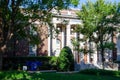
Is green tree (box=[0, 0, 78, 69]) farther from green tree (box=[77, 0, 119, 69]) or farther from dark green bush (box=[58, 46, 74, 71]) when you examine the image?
dark green bush (box=[58, 46, 74, 71])

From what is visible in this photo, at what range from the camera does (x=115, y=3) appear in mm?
34375

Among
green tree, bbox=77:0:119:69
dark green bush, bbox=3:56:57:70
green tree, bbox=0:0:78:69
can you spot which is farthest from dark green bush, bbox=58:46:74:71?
green tree, bbox=0:0:78:69

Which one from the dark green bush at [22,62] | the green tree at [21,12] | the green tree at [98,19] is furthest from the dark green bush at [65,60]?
the green tree at [21,12]

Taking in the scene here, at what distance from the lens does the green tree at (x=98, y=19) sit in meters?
33.6

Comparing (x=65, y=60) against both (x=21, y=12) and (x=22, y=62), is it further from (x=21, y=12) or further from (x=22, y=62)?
(x=21, y=12)

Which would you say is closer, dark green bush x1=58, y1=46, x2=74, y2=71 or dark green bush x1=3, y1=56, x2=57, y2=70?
dark green bush x1=58, y1=46, x2=74, y2=71

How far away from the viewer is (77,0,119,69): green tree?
110 feet

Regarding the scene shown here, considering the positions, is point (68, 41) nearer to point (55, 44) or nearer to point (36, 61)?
point (55, 44)

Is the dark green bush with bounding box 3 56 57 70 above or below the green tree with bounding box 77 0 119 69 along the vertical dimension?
below

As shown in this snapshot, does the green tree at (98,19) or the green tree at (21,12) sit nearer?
the green tree at (21,12)

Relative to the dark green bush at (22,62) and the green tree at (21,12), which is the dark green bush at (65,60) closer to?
the dark green bush at (22,62)

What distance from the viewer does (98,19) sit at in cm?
3378

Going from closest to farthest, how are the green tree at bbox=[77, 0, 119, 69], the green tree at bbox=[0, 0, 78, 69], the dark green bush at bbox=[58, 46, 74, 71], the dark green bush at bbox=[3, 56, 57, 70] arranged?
the green tree at bbox=[0, 0, 78, 69]
the green tree at bbox=[77, 0, 119, 69]
the dark green bush at bbox=[58, 46, 74, 71]
the dark green bush at bbox=[3, 56, 57, 70]

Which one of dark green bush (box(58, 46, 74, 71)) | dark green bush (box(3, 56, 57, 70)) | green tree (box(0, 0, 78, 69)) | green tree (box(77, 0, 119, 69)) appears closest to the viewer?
green tree (box(0, 0, 78, 69))
